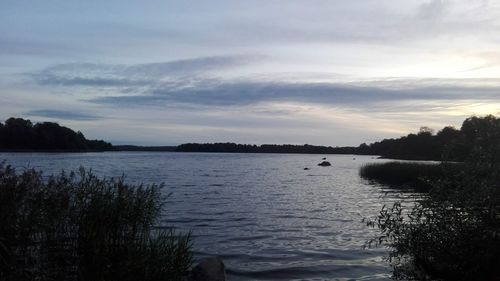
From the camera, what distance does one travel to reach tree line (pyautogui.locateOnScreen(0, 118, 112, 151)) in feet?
532

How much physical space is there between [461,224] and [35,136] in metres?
173

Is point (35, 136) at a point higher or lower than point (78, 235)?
higher

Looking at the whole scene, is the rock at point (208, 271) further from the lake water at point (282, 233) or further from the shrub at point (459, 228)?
the shrub at point (459, 228)

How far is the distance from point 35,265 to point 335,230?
17371 mm

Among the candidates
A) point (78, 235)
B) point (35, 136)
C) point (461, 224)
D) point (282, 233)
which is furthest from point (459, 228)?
point (35, 136)

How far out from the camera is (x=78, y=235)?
10.9m

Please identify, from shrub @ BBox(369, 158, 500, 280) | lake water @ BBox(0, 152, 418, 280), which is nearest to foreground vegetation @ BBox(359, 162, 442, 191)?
lake water @ BBox(0, 152, 418, 280)

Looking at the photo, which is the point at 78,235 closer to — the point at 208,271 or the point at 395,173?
the point at 208,271

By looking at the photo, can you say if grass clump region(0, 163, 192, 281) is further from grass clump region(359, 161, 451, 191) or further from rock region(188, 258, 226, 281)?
grass clump region(359, 161, 451, 191)

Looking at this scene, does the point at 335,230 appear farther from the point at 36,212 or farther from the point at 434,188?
the point at 36,212

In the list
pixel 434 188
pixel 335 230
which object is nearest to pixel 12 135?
pixel 335 230

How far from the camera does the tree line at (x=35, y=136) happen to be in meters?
162

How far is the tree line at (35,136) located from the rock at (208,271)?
164934mm

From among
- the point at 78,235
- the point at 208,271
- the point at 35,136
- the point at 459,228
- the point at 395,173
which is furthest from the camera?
the point at 35,136
